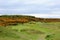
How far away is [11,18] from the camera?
50438mm

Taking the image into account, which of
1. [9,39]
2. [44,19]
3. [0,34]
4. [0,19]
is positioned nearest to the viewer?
[9,39]

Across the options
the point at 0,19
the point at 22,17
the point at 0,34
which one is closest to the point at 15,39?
the point at 0,34

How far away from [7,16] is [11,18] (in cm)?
156

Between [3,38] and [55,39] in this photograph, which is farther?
[55,39]

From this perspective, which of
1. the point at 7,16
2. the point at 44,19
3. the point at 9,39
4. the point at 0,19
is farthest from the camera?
the point at 44,19

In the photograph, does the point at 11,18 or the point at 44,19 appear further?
the point at 44,19

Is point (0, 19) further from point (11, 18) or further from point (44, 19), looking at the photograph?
point (44, 19)

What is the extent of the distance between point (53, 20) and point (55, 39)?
3245 centimetres

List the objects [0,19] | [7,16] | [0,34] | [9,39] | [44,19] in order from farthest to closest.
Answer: [44,19]
[7,16]
[0,19]
[0,34]
[9,39]

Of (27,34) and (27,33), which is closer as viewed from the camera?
(27,34)

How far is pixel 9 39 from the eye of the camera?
71.6ft

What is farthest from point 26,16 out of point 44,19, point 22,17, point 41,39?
point 41,39

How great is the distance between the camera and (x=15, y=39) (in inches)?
885

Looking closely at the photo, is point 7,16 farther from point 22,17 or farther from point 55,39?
point 55,39
